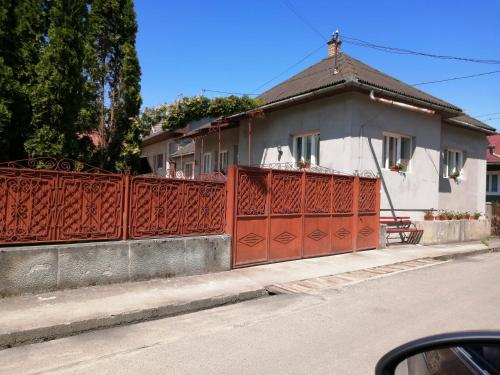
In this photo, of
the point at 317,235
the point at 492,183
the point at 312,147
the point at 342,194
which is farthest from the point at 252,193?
the point at 492,183

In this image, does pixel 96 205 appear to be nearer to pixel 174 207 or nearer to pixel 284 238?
pixel 174 207

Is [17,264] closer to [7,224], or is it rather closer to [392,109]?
[7,224]

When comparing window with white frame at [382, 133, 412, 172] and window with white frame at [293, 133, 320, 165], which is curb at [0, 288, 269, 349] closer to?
window with white frame at [293, 133, 320, 165]

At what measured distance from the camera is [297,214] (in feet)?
34.2

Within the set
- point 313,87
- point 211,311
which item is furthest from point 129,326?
point 313,87

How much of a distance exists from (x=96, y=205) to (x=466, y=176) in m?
17.5

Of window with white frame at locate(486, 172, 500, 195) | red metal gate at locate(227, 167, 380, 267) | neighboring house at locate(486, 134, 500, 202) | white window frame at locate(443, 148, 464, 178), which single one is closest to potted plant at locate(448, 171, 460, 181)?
white window frame at locate(443, 148, 464, 178)

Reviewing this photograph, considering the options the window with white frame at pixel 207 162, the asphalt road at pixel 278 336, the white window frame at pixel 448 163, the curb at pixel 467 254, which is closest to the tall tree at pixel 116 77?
the asphalt road at pixel 278 336

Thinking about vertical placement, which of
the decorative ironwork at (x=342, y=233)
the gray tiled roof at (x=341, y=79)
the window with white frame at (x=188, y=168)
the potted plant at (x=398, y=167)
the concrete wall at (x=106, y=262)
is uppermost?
the gray tiled roof at (x=341, y=79)

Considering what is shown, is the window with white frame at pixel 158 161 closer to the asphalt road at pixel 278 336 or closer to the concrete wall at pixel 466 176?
the concrete wall at pixel 466 176

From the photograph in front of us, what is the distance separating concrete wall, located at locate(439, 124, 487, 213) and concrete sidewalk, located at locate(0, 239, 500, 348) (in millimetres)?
10378

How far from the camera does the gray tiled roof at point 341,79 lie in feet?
44.4

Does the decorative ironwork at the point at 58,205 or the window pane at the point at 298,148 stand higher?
the window pane at the point at 298,148

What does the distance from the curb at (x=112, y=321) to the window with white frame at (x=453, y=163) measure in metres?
14.6
